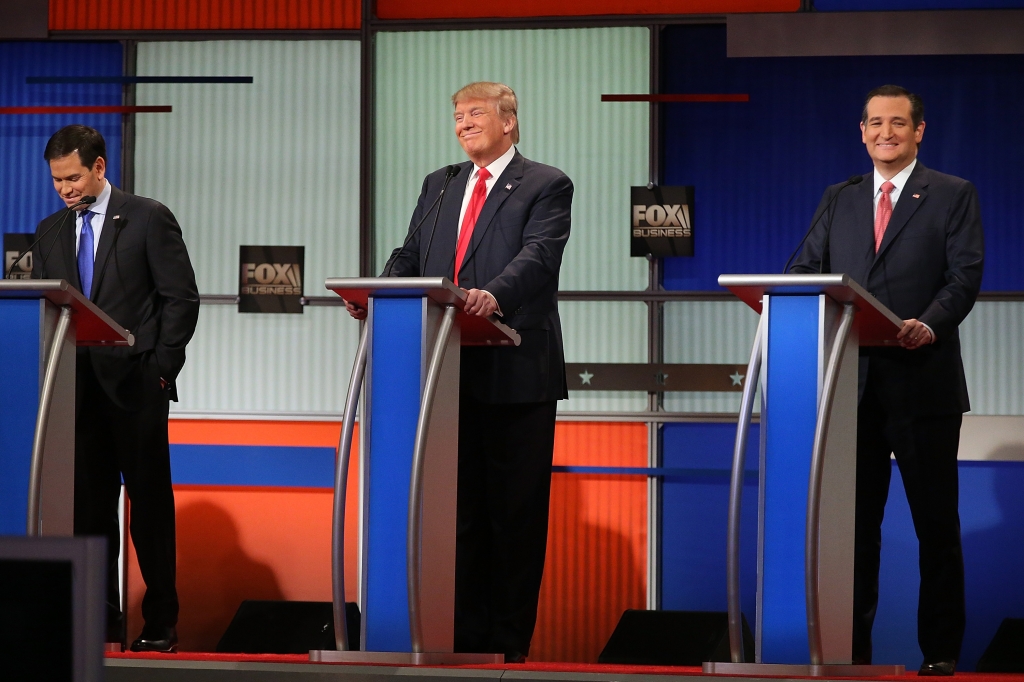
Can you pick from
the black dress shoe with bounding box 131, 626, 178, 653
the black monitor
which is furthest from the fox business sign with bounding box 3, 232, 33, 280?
the black monitor

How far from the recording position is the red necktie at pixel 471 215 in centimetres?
324

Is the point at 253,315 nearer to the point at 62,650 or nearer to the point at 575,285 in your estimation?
the point at 575,285

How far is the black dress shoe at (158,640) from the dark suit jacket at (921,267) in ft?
6.65

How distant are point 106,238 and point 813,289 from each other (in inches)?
82.0

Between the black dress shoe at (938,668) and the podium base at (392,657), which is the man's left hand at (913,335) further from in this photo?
the podium base at (392,657)

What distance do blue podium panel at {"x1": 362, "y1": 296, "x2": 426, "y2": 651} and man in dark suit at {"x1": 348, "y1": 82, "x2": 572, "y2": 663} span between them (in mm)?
473

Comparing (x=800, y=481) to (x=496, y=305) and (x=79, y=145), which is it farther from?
(x=79, y=145)

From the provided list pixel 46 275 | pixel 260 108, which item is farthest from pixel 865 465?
pixel 260 108

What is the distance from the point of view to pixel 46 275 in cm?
356

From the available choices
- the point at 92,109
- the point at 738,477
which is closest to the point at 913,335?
the point at 738,477

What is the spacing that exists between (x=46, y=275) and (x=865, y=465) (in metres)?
2.35

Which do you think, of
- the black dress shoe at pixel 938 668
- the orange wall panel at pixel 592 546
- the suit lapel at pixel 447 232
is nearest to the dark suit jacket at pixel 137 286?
the suit lapel at pixel 447 232

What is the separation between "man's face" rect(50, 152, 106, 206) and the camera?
3617 millimetres

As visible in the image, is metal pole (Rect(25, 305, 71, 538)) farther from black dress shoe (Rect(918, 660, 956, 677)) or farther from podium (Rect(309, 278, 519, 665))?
black dress shoe (Rect(918, 660, 956, 677))
